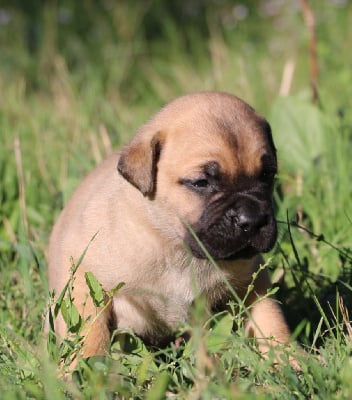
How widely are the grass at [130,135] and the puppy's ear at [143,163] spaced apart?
636 mm

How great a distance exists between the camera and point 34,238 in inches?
192

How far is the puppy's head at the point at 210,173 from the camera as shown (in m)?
3.37

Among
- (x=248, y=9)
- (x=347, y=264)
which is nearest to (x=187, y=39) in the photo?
(x=248, y=9)

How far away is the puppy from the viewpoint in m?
3.39

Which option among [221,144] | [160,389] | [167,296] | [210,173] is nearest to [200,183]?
[210,173]

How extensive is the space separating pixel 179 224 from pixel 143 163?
0.32 metres

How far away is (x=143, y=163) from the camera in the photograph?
11.6 feet

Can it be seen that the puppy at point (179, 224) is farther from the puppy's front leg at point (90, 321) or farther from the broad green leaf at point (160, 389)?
the broad green leaf at point (160, 389)

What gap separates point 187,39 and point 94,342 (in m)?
7.20

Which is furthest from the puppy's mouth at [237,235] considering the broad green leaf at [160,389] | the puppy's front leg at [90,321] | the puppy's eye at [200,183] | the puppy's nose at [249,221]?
the broad green leaf at [160,389]

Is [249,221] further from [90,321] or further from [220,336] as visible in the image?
[90,321]

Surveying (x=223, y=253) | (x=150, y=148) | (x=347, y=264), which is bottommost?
(x=347, y=264)

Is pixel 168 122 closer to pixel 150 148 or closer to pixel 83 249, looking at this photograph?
pixel 150 148

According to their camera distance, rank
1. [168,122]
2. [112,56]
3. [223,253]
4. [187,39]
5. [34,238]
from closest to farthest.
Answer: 1. [223,253]
2. [168,122]
3. [34,238]
4. [112,56]
5. [187,39]
